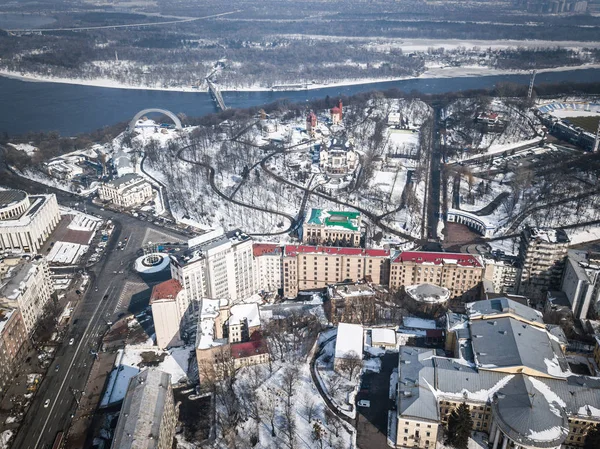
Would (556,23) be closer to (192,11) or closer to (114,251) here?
(192,11)

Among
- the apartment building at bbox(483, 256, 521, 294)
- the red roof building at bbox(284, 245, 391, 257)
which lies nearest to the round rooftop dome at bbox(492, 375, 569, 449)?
the apartment building at bbox(483, 256, 521, 294)

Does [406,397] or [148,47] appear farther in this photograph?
[148,47]

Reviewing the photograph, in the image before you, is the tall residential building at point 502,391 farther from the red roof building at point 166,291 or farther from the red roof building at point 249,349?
the red roof building at point 166,291

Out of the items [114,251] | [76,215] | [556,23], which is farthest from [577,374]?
[556,23]

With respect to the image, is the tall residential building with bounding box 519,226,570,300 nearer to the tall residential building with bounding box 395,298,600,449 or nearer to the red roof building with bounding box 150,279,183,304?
the tall residential building with bounding box 395,298,600,449

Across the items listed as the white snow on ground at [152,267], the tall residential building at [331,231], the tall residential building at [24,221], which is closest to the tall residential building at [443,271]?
the tall residential building at [331,231]

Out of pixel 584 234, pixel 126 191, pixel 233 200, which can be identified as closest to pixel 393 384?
pixel 584 234
